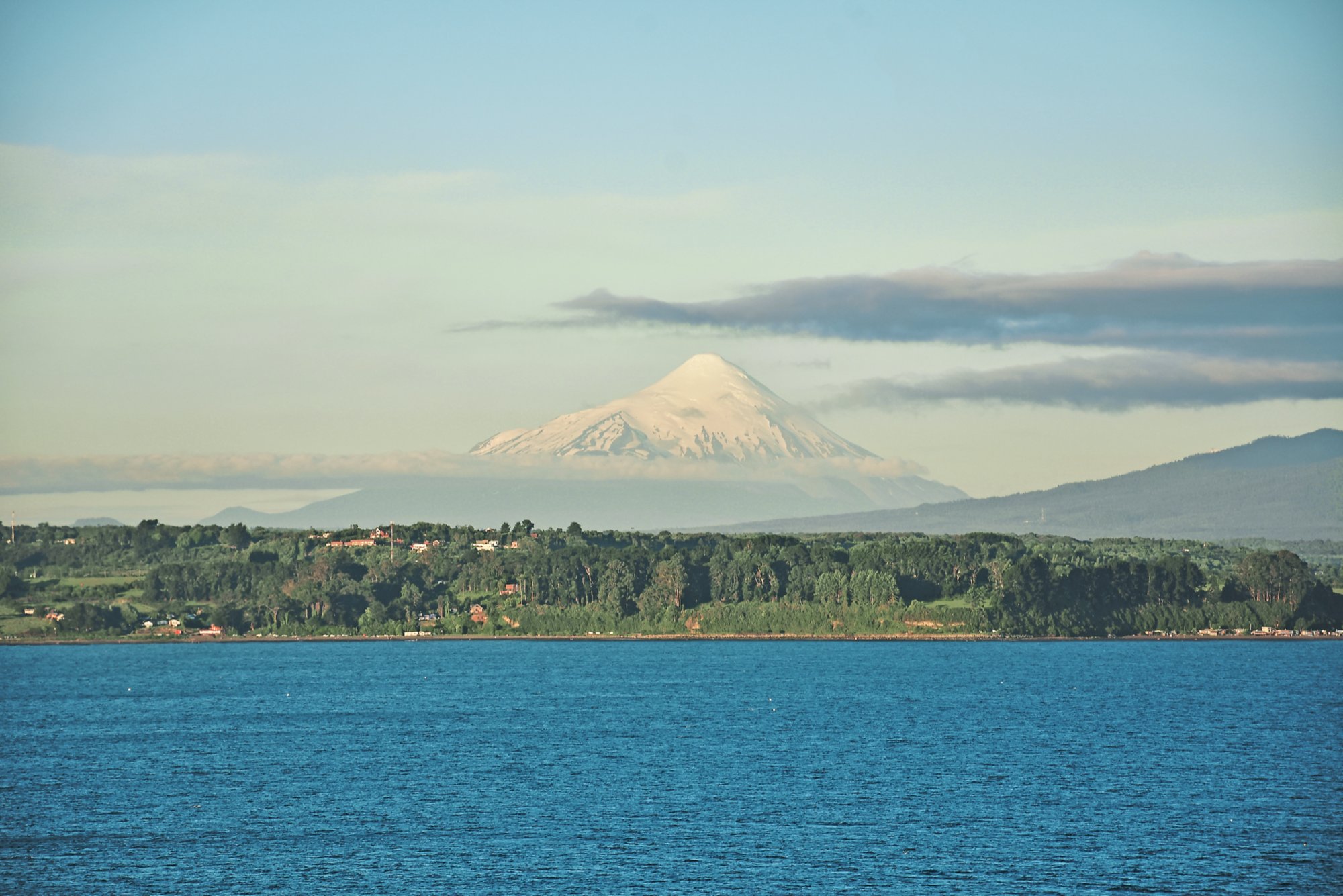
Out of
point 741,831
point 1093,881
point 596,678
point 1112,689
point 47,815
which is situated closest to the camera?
point 1093,881

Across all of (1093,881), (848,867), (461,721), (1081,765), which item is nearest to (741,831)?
(848,867)

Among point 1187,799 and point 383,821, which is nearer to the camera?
point 383,821

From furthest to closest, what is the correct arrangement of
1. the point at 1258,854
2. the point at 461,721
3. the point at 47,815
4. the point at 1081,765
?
the point at 461,721, the point at 1081,765, the point at 47,815, the point at 1258,854

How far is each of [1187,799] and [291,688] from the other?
113 m

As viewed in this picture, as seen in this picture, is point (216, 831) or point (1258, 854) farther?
point (216, 831)

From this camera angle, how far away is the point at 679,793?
9519 centimetres

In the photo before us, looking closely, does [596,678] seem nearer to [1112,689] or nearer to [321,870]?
[1112,689]

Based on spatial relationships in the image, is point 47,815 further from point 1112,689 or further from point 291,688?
point 1112,689

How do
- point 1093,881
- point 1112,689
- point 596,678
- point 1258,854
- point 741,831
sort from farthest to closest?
point 596,678
point 1112,689
point 741,831
point 1258,854
point 1093,881

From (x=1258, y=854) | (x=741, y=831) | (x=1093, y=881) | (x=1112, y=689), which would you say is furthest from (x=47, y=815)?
(x=1112, y=689)

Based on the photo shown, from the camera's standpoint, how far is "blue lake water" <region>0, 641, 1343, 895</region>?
241 feet

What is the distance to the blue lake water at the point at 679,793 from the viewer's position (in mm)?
73312

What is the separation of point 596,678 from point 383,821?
330ft

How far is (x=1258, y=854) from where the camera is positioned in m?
77.2
